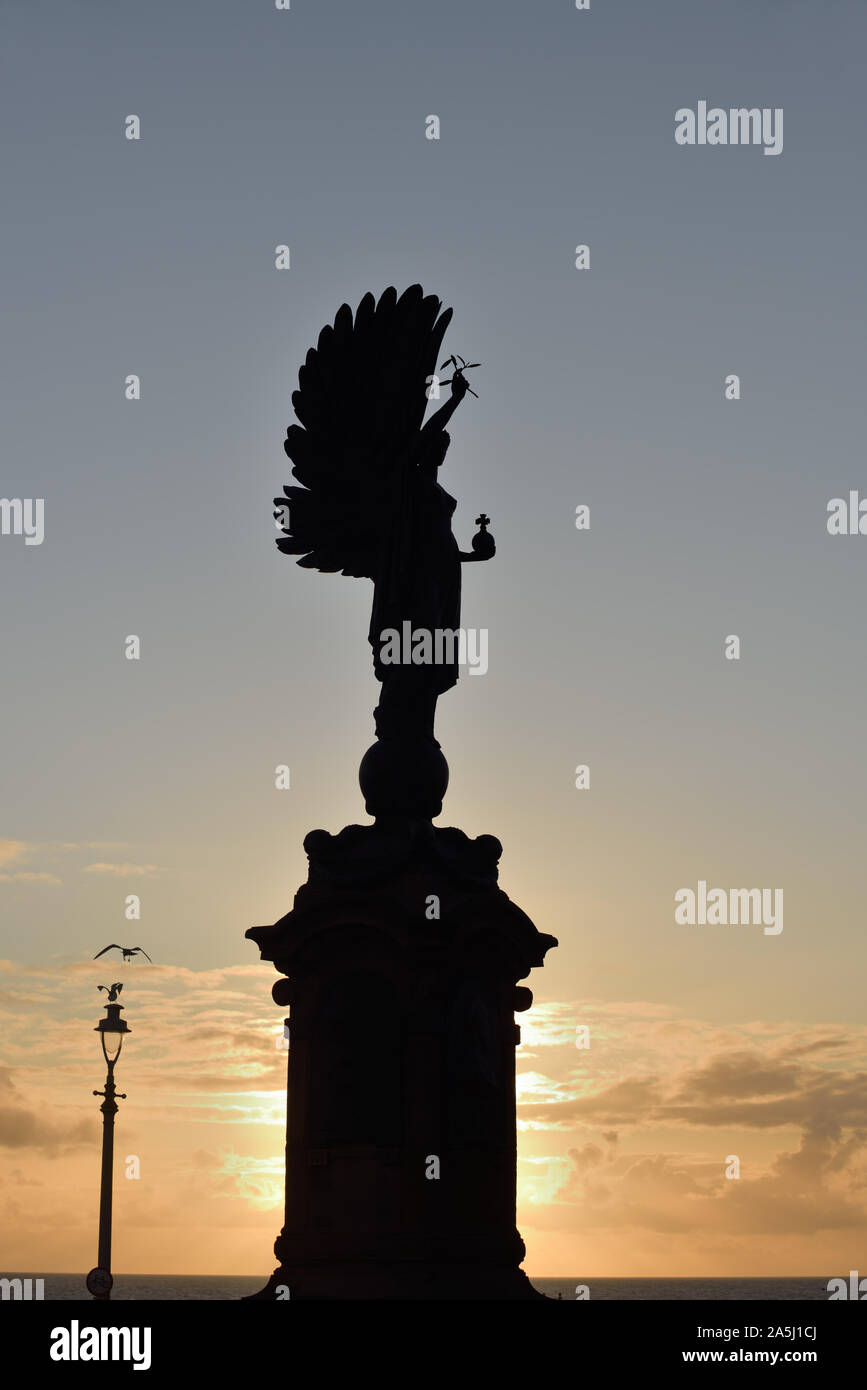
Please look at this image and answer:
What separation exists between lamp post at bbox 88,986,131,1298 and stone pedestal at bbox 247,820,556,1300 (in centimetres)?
329

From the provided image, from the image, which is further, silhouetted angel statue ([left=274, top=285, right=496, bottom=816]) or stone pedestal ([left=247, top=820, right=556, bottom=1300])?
silhouetted angel statue ([left=274, top=285, right=496, bottom=816])

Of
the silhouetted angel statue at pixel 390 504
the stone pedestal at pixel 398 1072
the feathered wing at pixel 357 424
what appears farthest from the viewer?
the feathered wing at pixel 357 424

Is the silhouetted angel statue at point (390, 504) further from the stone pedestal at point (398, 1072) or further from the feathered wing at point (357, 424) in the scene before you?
the stone pedestal at point (398, 1072)

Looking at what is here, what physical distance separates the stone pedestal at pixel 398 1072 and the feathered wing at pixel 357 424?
438 centimetres

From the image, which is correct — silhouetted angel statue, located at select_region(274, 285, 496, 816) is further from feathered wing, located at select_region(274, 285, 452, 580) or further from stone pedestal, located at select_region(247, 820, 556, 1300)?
stone pedestal, located at select_region(247, 820, 556, 1300)

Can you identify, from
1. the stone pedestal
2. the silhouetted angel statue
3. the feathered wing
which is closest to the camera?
the stone pedestal

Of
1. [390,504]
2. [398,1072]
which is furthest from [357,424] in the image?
[398,1072]

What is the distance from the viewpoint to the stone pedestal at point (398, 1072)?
20.8m

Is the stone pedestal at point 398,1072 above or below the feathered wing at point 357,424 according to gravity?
below

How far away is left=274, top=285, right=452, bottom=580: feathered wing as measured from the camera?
78.8 feet

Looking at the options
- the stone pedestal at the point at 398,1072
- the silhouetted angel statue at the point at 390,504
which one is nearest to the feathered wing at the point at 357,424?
the silhouetted angel statue at the point at 390,504

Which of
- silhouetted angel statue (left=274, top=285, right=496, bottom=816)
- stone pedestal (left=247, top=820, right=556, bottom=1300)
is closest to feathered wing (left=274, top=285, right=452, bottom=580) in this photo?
silhouetted angel statue (left=274, top=285, right=496, bottom=816)

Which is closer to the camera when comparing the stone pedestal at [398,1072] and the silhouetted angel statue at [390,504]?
the stone pedestal at [398,1072]

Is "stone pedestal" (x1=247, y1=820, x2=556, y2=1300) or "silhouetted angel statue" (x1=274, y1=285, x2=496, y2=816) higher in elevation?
"silhouetted angel statue" (x1=274, y1=285, x2=496, y2=816)
